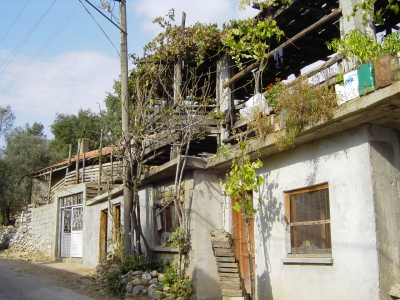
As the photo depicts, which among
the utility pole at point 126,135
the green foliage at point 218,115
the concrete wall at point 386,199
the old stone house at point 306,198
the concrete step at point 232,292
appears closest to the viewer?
the concrete wall at point 386,199

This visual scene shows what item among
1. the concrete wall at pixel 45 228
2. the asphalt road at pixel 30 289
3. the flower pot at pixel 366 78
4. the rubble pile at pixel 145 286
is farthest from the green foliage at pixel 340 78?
the concrete wall at pixel 45 228

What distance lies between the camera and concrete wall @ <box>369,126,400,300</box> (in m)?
6.26

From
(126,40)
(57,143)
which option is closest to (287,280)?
(126,40)

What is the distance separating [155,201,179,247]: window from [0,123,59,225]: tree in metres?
20.1

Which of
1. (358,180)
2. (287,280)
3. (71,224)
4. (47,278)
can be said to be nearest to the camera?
(358,180)

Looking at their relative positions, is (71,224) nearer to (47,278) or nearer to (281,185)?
(47,278)

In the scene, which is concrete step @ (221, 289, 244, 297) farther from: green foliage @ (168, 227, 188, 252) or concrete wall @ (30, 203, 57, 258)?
concrete wall @ (30, 203, 57, 258)

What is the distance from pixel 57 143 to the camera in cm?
3919

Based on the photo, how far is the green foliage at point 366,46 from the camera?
6537 mm

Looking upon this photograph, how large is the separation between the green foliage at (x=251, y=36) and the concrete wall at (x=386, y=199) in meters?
3.27

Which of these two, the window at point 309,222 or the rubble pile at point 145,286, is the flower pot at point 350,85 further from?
the rubble pile at point 145,286

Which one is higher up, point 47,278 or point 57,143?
point 57,143

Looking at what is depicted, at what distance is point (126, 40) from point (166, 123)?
2.91 metres

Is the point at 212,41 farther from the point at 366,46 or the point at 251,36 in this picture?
the point at 366,46
